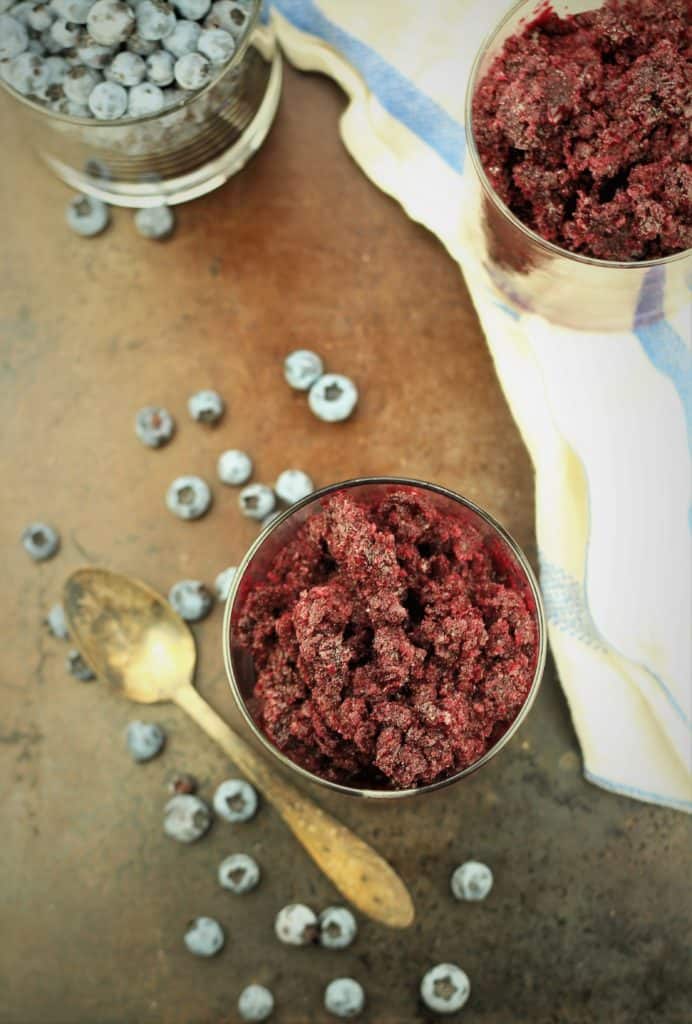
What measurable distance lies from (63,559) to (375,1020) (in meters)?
1.19

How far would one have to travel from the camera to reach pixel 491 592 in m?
1.54

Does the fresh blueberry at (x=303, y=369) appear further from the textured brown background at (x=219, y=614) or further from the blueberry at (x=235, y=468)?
the blueberry at (x=235, y=468)

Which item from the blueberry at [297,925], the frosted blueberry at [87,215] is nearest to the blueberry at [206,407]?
the frosted blueberry at [87,215]

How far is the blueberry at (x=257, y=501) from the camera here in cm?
201

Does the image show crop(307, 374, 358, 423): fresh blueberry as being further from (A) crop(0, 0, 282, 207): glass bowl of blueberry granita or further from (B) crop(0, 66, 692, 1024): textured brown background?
(A) crop(0, 0, 282, 207): glass bowl of blueberry granita

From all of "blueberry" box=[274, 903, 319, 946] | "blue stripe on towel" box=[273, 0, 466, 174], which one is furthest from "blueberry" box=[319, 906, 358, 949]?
"blue stripe on towel" box=[273, 0, 466, 174]

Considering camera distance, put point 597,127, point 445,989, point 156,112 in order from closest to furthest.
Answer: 1. point 597,127
2. point 156,112
3. point 445,989

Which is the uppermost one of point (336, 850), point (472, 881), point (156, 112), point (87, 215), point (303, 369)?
point (156, 112)

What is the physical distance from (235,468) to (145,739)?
610mm

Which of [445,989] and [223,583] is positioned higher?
[223,583]

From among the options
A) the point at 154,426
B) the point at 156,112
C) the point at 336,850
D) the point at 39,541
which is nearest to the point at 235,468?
the point at 154,426

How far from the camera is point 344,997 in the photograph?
194 centimetres

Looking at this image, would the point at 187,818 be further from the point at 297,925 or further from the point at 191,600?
the point at 191,600

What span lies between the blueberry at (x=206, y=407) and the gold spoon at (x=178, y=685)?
388 mm
